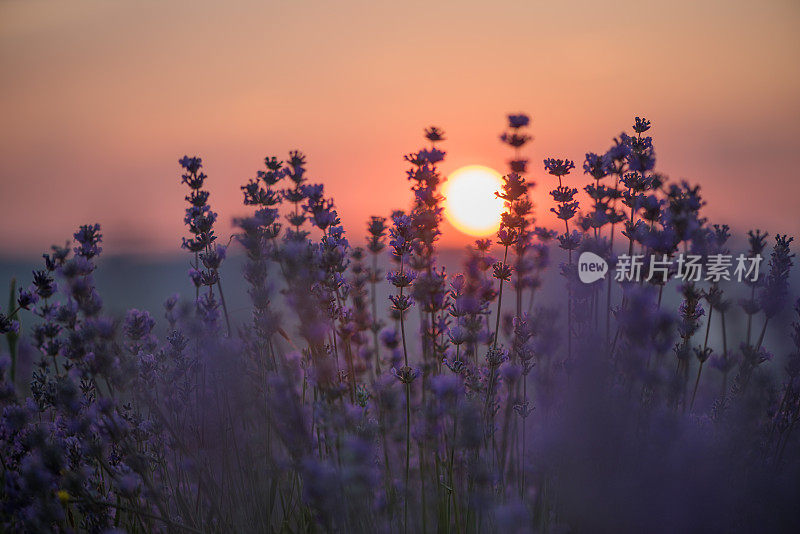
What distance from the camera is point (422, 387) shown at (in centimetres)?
267

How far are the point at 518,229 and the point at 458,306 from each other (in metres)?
0.60

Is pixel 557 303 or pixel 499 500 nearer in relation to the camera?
pixel 499 500

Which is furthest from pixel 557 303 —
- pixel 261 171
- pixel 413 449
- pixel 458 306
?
pixel 261 171

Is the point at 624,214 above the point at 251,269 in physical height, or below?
above

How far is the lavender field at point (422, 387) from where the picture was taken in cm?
212

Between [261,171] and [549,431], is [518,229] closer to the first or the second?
[549,431]

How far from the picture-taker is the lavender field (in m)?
2.12

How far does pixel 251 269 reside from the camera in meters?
2.26

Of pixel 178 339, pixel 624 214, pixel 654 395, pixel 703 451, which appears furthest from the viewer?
pixel 624 214

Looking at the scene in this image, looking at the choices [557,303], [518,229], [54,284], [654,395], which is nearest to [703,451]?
[654,395]

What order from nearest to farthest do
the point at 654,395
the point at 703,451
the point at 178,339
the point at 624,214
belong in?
the point at 703,451 < the point at 654,395 < the point at 178,339 < the point at 624,214

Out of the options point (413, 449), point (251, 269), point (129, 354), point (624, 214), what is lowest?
point (413, 449)

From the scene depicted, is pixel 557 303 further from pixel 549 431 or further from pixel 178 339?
pixel 178 339

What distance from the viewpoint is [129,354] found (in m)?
2.80
